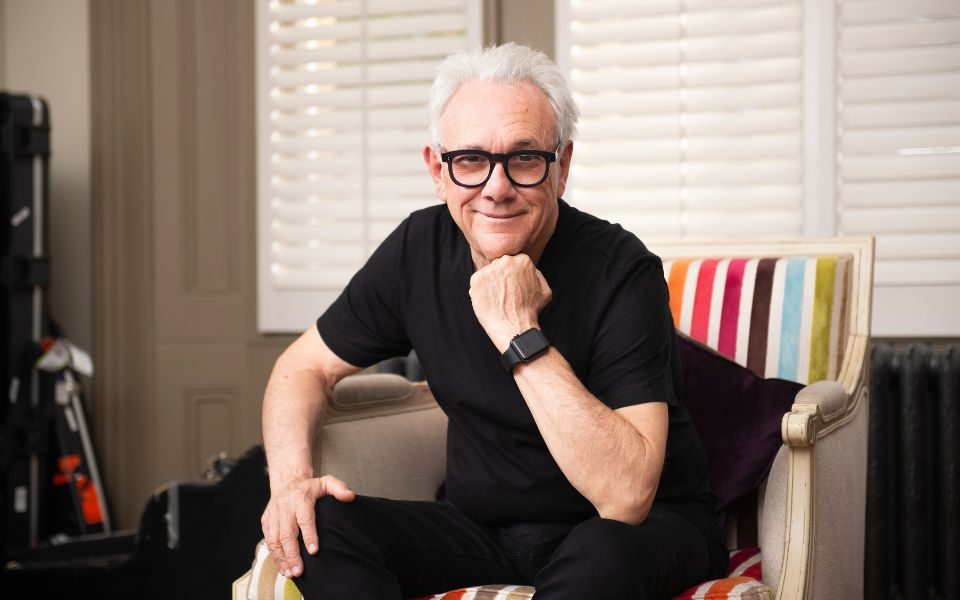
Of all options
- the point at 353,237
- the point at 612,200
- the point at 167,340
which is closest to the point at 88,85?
the point at 167,340

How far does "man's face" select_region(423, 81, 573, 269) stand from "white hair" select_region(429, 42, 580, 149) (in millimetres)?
11

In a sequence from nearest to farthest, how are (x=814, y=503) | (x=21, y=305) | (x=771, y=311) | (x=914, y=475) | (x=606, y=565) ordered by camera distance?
(x=606, y=565) → (x=814, y=503) → (x=771, y=311) → (x=914, y=475) → (x=21, y=305)

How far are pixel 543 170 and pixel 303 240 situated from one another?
162 cm

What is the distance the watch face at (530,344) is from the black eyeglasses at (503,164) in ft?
0.75

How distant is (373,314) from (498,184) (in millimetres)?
347

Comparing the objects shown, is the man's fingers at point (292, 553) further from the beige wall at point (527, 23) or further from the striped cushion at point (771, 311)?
the beige wall at point (527, 23)

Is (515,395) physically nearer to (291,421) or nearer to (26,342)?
(291,421)

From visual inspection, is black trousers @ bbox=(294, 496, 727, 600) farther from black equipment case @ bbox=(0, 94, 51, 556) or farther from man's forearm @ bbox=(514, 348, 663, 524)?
black equipment case @ bbox=(0, 94, 51, 556)

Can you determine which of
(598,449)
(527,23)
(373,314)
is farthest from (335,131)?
(598,449)

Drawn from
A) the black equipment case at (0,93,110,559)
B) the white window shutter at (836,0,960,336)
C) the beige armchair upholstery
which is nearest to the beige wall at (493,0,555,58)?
the white window shutter at (836,0,960,336)

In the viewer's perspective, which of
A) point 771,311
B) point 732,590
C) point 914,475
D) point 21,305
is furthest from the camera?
point 21,305

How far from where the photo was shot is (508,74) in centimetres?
144

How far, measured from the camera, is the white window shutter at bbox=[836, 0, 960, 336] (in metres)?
2.42

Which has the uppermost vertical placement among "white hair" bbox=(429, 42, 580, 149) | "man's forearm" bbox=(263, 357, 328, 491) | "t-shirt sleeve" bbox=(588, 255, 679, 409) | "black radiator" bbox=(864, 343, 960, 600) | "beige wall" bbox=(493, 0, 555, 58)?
"beige wall" bbox=(493, 0, 555, 58)
